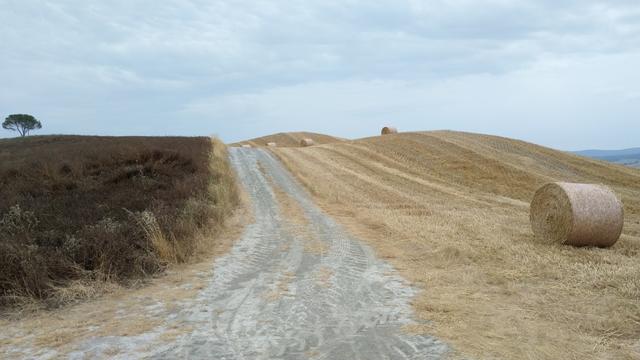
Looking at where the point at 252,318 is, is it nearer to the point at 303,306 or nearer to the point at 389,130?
the point at 303,306

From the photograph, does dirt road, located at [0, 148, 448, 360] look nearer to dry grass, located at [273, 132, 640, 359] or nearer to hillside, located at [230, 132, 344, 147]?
dry grass, located at [273, 132, 640, 359]

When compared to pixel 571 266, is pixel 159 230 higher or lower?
higher

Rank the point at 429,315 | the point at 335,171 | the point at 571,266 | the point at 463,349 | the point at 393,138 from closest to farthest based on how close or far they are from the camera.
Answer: the point at 463,349 → the point at 429,315 → the point at 571,266 → the point at 335,171 → the point at 393,138

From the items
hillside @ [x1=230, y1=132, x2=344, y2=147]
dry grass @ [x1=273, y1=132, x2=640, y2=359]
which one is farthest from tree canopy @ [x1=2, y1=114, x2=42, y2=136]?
dry grass @ [x1=273, y1=132, x2=640, y2=359]

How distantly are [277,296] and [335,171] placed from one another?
1878 cm

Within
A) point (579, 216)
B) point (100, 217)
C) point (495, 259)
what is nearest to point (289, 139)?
point (100, 217)

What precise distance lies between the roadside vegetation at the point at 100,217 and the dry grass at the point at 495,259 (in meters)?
4.17

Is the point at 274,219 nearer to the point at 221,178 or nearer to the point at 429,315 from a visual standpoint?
the point at 221,178

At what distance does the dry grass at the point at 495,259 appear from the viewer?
19.1 feet

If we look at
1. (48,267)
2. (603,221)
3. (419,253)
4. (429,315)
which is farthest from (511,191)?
(48,267)

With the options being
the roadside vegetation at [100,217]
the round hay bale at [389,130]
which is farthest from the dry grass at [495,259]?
the round hay bale at [389,130]

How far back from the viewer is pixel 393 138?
39.0 metres

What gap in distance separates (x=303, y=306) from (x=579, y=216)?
6.63 m

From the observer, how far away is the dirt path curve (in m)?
5.57
